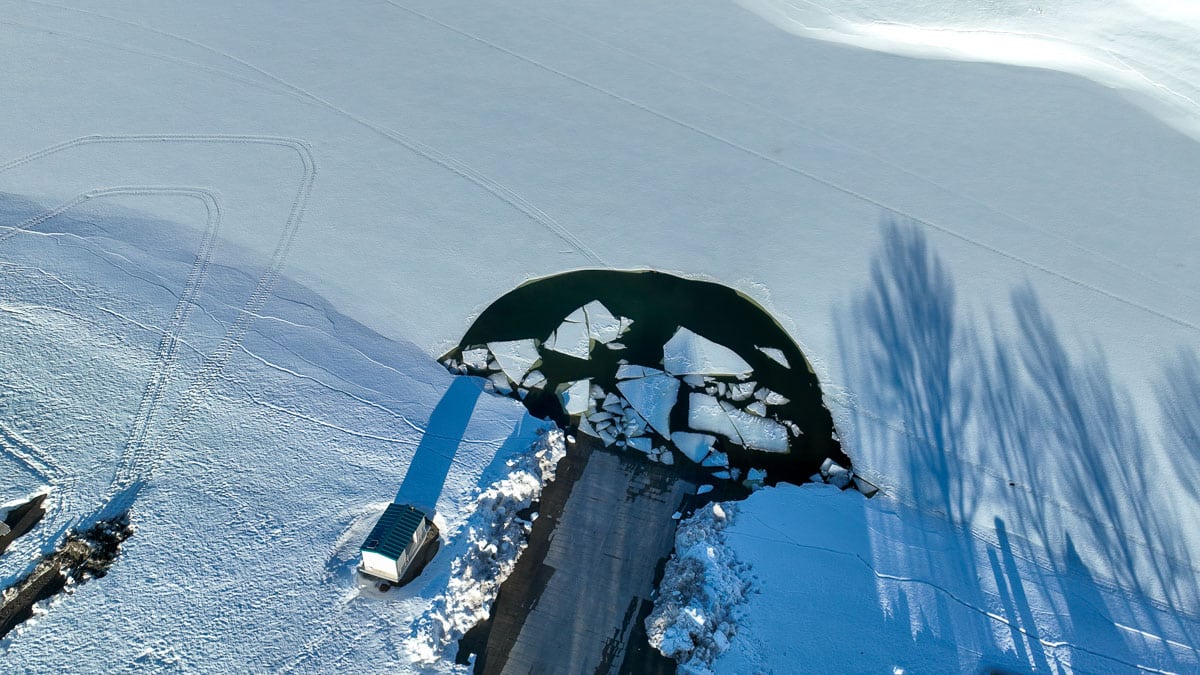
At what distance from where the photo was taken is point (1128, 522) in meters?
9.98

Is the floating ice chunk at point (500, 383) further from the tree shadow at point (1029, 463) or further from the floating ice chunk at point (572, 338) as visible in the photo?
the tree shadow at point (1029, 463)

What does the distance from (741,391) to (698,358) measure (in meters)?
0.75

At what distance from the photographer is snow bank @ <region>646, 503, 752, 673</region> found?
8.70 metres

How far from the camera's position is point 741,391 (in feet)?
36.6

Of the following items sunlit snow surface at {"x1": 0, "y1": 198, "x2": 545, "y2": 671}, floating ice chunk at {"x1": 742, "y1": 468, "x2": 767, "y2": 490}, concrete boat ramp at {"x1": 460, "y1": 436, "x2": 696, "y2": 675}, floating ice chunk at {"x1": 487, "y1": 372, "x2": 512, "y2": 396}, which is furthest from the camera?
floating ice chunk at {"x1": 487, "y1": 372, "x2": 512, "y2": 396}

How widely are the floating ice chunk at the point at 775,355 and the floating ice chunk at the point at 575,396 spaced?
251 centimetres

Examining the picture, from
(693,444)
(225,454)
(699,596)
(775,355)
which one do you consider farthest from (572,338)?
(225,454)

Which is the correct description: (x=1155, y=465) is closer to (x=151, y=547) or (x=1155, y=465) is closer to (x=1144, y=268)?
(x=1144, y=268)

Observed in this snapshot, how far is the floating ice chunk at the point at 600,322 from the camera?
38.3ft

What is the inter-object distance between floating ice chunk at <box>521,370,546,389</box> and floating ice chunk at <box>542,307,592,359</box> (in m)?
0.47

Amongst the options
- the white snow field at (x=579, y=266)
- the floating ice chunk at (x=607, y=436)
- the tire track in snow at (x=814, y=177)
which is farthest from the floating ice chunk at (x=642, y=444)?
the tire track in snow at (x=814, y=177)

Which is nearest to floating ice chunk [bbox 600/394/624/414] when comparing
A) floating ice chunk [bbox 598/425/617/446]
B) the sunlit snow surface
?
floating ice chunk [bbox 598/425/617/446]

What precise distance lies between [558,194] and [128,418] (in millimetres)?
6958

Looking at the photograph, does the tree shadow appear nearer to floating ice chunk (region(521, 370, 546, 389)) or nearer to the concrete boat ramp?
the concrete boat ramp
